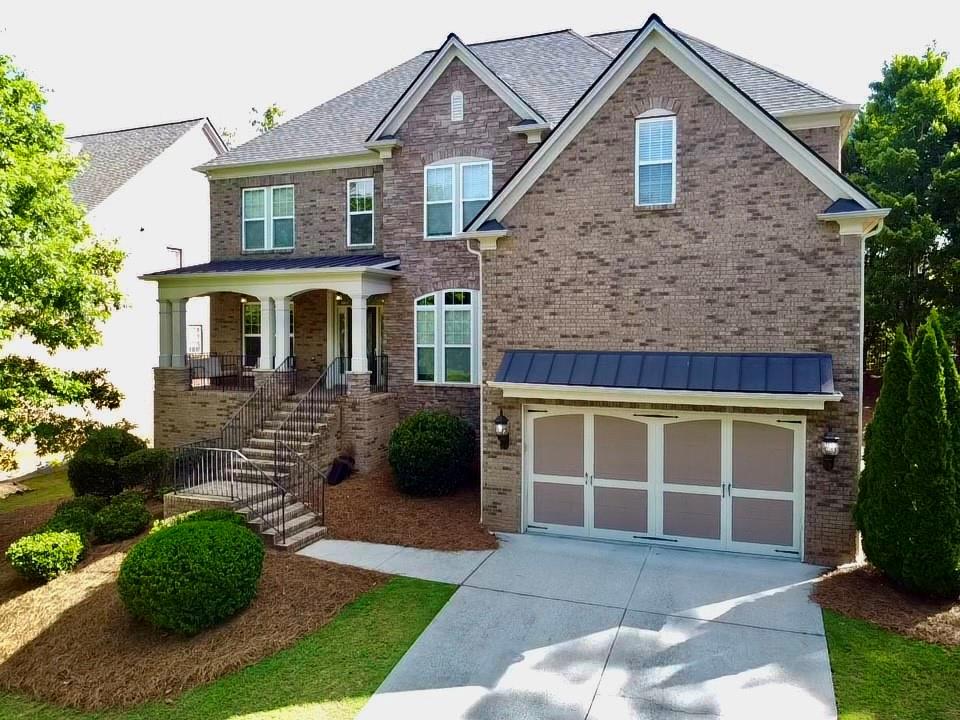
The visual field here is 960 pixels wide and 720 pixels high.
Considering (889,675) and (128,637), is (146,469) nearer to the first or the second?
(128,637)

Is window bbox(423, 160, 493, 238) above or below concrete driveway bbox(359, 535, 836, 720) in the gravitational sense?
above

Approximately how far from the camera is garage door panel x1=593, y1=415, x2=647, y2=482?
11.5 metres

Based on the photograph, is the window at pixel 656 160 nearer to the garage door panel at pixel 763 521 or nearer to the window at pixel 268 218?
the garage door panel at pixel 763 521

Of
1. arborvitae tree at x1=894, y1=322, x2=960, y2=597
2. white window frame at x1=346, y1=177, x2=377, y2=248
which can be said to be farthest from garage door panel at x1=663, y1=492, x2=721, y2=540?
white window frame at x1=346, y1=177, x2=377, y2=248

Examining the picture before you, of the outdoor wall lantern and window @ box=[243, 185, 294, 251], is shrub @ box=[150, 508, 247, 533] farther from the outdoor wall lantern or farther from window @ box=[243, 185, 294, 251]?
window @ box=[243, 185, 294, 251]

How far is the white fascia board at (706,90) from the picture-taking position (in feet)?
33.8

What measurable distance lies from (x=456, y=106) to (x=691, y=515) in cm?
1105

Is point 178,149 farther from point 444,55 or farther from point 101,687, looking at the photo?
point 101,687

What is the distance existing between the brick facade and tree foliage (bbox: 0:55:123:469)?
7.87 metres

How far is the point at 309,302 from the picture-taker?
62.5ft

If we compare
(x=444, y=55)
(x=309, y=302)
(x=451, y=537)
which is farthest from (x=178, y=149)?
(x=451, y=537)

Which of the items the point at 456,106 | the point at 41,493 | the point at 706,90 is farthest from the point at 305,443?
the point at 706,90

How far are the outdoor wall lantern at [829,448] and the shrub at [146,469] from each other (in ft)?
41.2

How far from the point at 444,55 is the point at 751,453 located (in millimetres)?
11654
